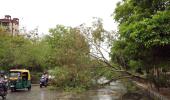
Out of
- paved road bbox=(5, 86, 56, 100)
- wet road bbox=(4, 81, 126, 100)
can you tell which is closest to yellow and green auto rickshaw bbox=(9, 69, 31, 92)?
paved road bbox=(5, 86, 56, 100)

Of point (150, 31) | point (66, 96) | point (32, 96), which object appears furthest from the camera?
point (32, 96)

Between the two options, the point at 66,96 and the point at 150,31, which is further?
the point at 66,96

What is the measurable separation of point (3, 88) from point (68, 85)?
8.89 metres

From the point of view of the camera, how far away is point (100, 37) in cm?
3053

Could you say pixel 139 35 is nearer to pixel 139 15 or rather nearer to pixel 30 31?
pixel 139 15

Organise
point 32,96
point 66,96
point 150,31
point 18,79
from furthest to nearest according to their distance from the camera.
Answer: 1. point 18,79
2. point 32,96
3. point 66,96
4. point 150,31

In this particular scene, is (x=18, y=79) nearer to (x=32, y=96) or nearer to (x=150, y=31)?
(x=32, y=96)

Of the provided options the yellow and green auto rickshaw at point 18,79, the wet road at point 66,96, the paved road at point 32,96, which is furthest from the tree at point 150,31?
the yellow and green auto rickshaw at point 18,79

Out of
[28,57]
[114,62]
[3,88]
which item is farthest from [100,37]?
[28,57]

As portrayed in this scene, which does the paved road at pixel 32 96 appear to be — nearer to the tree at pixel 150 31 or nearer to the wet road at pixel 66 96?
the wet road at pixel 66 96

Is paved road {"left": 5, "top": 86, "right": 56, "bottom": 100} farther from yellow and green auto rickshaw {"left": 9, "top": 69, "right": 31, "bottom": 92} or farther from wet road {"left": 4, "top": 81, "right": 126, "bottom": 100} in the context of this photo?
yellow and green auto rickshaw {"left": 9, "top": 69, "right": 31, "bottom": 92}

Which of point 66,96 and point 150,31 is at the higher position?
point 150,31

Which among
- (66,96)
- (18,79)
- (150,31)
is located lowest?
(66,96)

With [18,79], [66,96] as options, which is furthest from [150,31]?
[18,79]
